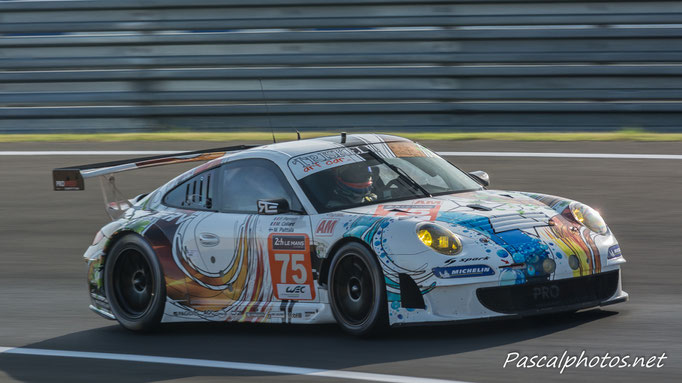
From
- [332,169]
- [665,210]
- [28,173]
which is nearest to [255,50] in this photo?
[28,173]

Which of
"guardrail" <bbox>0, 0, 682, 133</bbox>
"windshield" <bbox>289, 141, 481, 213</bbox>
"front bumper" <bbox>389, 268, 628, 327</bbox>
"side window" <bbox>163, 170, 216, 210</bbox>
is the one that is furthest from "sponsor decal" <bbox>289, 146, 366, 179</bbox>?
"guardrail" <bbox>0, 0, 682, 133</bbox>

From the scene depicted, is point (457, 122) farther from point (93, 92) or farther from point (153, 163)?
point (153, 163)

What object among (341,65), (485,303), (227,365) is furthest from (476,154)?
(227,365)

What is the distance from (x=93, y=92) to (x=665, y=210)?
372 inches

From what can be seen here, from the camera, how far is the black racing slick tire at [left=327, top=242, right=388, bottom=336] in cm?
607

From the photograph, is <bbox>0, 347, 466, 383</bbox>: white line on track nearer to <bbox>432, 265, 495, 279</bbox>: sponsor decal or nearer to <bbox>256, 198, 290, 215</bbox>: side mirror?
<bbox>432, 265, 495, 279</bbox>: sponsor decal

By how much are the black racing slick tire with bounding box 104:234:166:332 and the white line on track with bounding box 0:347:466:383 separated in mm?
792

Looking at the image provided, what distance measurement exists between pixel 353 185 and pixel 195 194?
132 centimetres

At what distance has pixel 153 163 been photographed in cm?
808

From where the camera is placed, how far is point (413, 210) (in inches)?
254

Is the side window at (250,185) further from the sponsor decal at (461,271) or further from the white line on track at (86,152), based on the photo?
the white line on track at (86,152)

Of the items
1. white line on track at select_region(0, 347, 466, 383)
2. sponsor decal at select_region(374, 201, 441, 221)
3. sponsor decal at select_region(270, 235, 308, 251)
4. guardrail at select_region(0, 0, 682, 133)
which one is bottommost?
white line on track at select_region(0, 347, 466, 383)

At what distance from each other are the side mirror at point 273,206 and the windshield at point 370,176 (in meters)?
0.17

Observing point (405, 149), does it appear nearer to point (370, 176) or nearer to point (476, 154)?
point (370, 176)
